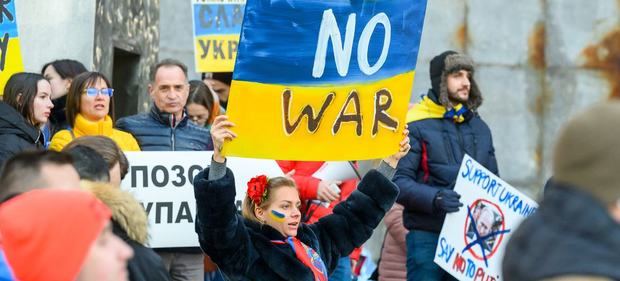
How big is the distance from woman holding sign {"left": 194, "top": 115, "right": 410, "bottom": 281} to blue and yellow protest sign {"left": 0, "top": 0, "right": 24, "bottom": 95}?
188 cm

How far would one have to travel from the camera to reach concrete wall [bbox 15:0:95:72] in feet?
33.3

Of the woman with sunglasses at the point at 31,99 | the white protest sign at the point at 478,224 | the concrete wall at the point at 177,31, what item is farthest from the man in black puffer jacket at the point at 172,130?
the concrete wall at the point at 177,31

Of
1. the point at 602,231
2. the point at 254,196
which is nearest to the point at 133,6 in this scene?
the point at 254,196

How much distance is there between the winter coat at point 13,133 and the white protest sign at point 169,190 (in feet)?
2.58

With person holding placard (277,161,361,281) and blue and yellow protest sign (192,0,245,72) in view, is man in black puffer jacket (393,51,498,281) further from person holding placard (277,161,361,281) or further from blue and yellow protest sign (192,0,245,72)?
blue and yellow protest sign (192,0,245,72)

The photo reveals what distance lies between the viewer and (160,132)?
813 centimetres

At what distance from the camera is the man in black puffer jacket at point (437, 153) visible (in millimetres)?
8547

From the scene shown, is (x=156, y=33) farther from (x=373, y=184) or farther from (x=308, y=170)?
(x=373, y=184)

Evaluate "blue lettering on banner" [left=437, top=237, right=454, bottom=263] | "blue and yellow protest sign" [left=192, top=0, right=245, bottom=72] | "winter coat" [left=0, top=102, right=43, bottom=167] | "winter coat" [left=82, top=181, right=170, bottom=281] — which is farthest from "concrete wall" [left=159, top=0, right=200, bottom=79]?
"winter coat" [left=82, top=181, right=170, bottom=281]

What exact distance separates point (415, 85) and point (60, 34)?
178 inches

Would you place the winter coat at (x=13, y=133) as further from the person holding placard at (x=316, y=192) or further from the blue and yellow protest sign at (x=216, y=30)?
the blue and yellow protest sign at (x=216, y=30)

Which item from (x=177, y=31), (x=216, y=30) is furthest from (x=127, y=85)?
(x=177, y=31)

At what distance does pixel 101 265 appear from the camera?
142 inches

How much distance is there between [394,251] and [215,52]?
254 centimetres
